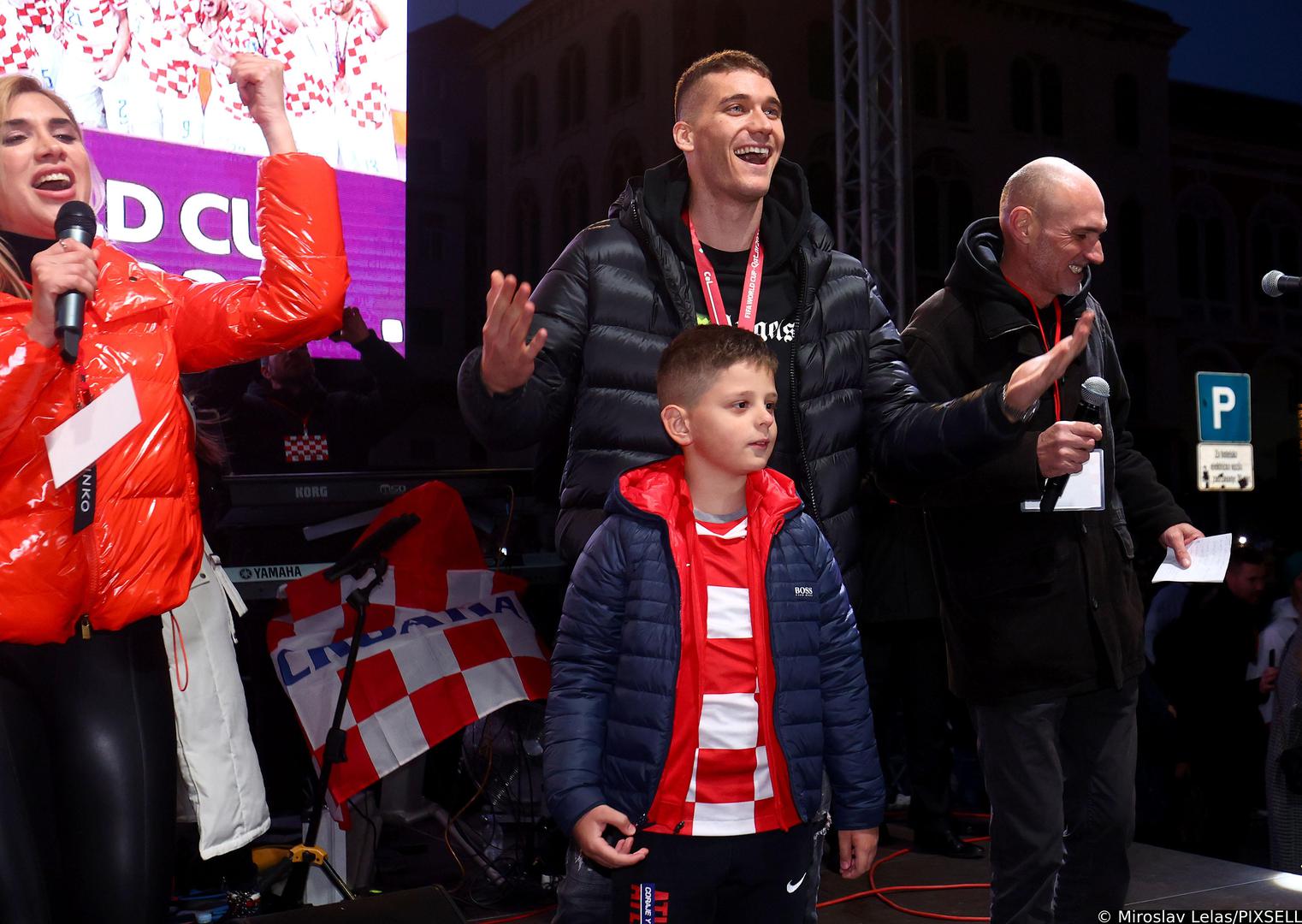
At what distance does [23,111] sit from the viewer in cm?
188

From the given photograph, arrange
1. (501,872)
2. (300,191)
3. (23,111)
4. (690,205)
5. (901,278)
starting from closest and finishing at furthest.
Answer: (23,111) → (300,191) → (690,205) → (501,872) → (901,278)

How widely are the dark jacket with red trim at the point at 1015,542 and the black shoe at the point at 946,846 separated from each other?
177 cm

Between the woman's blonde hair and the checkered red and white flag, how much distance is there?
155 cm

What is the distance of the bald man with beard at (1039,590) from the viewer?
2.50m

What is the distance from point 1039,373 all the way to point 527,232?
221 inches

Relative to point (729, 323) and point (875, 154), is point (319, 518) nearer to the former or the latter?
point (729, 323)

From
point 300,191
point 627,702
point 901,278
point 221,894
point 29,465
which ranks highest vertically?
point 901,278

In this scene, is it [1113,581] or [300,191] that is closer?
[300,191]

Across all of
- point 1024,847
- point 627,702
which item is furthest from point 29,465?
point 1024,847

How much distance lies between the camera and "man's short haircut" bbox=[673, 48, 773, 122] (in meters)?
2.34

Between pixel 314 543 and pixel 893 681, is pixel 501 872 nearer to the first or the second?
pixel 314 543

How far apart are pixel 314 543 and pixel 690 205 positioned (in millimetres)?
2181

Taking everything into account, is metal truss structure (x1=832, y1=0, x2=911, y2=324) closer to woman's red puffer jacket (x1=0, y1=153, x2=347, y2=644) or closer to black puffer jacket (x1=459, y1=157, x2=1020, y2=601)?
black puffer jacket (x1=459, y1=157, x2=1020, y2=601)

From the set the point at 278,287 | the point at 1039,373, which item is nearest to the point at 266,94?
the point at 278,287
